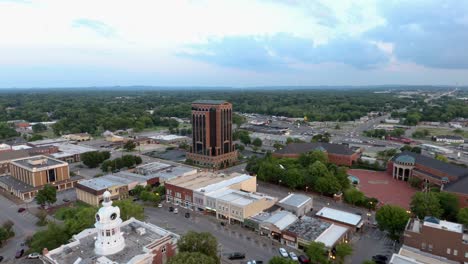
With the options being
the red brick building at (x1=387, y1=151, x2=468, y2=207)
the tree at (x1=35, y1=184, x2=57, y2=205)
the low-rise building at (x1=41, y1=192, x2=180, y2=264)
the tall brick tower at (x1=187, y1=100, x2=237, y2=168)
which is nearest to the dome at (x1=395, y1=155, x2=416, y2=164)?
the red brick building at (x1=387, y1=151, x2=468, y2=207)

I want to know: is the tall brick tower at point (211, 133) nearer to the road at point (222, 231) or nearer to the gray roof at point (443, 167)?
the road at point (222, 231)

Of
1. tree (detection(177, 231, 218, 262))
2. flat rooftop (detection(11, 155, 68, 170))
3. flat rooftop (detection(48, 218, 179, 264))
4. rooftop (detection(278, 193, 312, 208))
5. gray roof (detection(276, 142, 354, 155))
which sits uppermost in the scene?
flat rooftop (detection(48, 218, 179, 264))

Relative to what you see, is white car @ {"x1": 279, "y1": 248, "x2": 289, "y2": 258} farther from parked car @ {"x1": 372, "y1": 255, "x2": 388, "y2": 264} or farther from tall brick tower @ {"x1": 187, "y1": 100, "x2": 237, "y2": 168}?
tall brick tower @ {"x1": 187, "y1": 100, "x2": 237, "y2": 168}

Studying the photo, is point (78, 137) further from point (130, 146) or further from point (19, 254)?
point (19, 254)

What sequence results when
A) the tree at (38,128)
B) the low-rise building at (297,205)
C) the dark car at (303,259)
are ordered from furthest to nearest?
the tree at (38,128) < the low-rise building at (297,205) < the dark car at (303,259)

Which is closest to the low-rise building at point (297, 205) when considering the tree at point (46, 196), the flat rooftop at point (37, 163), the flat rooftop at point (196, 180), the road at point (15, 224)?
the flat rooftop at point (196, 180)

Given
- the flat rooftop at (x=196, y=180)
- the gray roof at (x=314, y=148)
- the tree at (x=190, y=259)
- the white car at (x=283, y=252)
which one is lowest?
the white car at (x=283, y=252)
